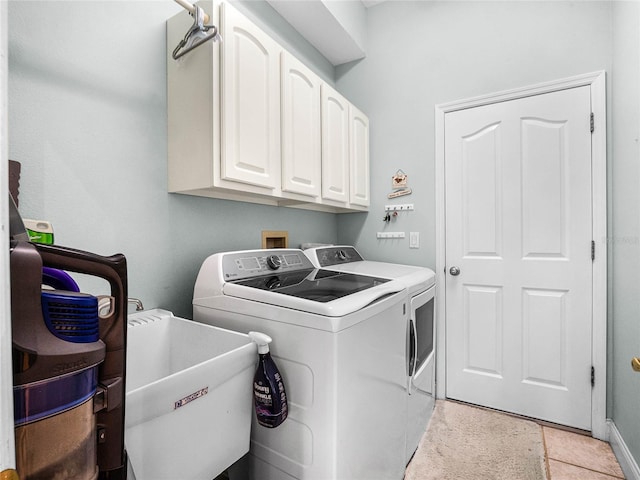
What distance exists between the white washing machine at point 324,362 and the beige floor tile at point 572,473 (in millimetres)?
843

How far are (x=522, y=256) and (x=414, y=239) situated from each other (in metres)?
0.72

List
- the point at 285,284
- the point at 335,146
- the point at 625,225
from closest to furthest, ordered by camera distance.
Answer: the point at 285,284 < the point at 625,225 < the point at 335,146

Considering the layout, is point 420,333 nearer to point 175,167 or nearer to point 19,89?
point 175,167

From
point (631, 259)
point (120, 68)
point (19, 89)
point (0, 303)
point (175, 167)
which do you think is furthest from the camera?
point (631, 259)

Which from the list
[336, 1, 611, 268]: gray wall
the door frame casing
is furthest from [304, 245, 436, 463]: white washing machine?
the door frame casing

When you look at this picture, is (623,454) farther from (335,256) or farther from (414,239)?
(335,256)

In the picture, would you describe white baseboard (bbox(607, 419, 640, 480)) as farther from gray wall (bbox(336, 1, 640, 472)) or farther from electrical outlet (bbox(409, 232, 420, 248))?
electrical outlet (bbox(409, 232, 420, 248))

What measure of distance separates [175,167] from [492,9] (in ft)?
7.76

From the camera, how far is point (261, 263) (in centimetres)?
157

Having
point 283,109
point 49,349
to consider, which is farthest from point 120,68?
point 49,349

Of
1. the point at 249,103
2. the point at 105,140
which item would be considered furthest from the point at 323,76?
the point at 105,140

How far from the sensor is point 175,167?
1421 millimetres

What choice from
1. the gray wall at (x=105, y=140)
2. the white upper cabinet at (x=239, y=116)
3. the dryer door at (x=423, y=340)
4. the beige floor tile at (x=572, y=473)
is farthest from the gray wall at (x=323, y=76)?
the dryer door at (x=423, y=340)

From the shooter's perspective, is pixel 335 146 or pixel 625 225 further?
pixel 335 146
